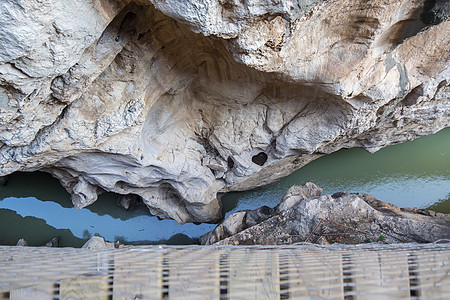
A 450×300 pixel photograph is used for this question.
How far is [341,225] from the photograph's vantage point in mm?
3961

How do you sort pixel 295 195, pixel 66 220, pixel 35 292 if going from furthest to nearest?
pixel 66 220, pixel 295 195, pixel 35 292

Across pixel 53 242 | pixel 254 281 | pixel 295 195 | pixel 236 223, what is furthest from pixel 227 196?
pixel 254 281

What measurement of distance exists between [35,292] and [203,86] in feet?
11.0

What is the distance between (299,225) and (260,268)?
3029mm

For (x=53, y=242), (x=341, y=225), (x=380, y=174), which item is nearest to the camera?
(x=341, y=225)

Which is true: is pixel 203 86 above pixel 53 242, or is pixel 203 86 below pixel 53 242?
above

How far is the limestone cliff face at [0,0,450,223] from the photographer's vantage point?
6.77 feet

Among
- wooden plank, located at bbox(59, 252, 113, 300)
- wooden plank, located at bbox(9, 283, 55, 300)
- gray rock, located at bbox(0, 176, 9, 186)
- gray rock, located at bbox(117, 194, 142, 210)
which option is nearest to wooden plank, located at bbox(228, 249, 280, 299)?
wooden plank, located at bbox(59, 252, 113, 300)

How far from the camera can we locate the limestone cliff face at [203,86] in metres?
2.06

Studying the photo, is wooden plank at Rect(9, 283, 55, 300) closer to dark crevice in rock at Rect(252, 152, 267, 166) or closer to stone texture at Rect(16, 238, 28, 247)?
dark crevice in rock at Rect(252, 152, 267, 166)

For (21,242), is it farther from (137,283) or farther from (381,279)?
(381,279)

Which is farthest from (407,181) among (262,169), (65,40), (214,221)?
(65,40)

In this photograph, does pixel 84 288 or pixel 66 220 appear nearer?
pixel 84 288

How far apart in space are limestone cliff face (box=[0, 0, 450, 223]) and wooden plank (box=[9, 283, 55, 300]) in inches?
59.4
